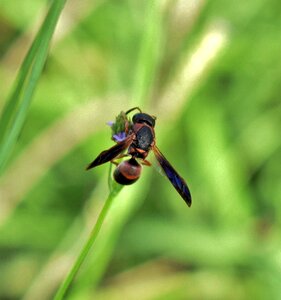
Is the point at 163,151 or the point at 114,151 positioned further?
the point at 163,151

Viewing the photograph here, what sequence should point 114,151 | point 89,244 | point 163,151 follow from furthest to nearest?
point 163,151 < point 114,151 < point 89,244

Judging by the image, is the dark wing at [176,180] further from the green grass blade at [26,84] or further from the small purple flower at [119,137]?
the green grass blade at [26,84]

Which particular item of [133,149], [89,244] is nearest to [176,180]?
[133,149]

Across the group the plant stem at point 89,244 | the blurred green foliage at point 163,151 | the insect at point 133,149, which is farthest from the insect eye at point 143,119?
the blurred green foliage at point 163,151

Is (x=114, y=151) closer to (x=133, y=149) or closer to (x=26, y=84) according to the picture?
(x=133, y=149)

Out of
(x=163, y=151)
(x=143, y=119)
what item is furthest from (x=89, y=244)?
(x=163, y=151)

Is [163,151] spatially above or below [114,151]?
above

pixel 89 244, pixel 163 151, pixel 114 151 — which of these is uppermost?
pixel 163 151

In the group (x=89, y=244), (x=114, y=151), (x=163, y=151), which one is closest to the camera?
(x=89, y=244)
